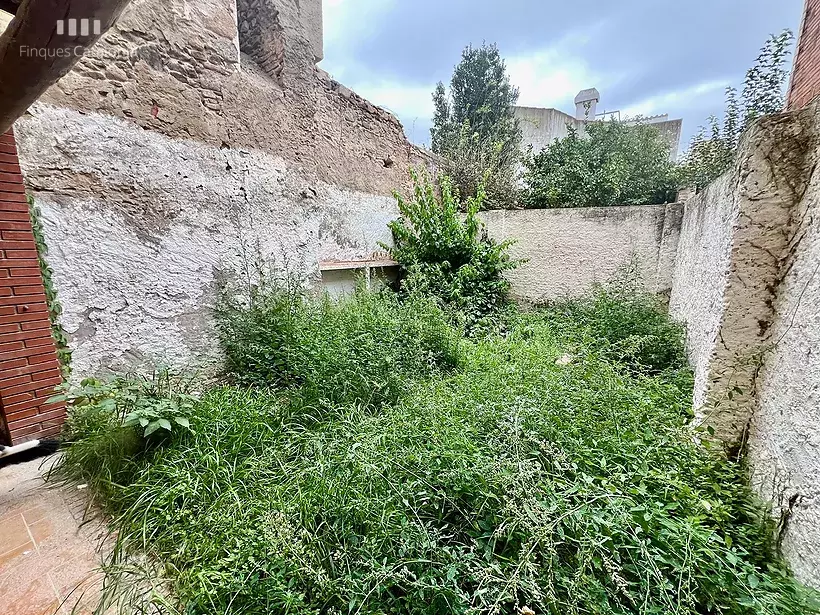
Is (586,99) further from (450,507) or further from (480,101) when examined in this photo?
(450,507)

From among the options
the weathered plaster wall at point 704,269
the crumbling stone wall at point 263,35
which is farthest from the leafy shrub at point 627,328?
the crumbling stone wall at point 263,35

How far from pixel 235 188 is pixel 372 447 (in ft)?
10.7

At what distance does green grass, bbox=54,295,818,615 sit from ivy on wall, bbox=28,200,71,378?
0.49 meters

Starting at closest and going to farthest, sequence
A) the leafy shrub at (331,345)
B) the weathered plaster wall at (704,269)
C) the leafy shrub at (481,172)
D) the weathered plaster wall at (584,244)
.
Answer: the weathered plaster wall at (704,269) < the leafy shrub at (331,345) < the weathered plaster wall at (584,244) < the leafy shrub at (481,172)

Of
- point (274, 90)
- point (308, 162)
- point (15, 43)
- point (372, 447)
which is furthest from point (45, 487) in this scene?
point (274, 90)

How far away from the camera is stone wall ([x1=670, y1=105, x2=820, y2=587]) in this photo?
1.39 metres

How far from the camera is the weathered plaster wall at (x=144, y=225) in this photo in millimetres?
2590

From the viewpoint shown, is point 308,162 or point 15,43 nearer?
point 15,43

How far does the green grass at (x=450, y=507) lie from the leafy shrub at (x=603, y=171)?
5511 millimetres

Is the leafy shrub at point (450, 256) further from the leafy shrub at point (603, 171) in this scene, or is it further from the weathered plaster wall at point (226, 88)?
the leafy shrub at point (603, 171)

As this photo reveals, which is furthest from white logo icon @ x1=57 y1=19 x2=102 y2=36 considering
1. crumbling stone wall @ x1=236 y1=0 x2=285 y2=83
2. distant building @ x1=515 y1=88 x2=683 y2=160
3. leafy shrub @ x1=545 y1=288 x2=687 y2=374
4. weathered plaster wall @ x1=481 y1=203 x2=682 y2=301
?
distant building @ x1=515 y1=88 x2=683 y2=160

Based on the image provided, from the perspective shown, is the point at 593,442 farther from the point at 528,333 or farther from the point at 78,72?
the point at 78,72

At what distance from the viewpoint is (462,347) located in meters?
3.78

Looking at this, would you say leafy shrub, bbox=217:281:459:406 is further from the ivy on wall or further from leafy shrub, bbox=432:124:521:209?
leafy shrub, bbox=432:124:521:209
